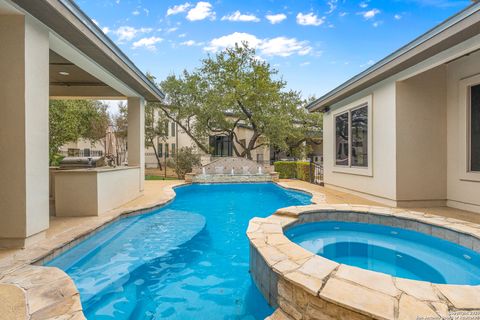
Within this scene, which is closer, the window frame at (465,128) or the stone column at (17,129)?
the stone column at (17,129)

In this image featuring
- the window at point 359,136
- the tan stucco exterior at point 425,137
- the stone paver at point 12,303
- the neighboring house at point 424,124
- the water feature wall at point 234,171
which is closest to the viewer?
the stone paver at point 12,303

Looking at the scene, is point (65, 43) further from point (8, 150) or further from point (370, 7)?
point (370, 7)

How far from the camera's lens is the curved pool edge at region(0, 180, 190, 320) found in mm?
2102

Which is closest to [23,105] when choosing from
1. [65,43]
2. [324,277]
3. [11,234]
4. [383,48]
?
[65,43]

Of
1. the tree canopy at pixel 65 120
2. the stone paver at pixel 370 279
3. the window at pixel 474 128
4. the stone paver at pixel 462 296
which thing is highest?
the tree canopy at pixel 65 120

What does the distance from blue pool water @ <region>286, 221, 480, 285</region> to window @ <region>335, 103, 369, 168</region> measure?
3523mm

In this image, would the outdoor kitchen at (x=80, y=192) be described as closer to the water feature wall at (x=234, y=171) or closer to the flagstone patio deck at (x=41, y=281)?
the flagstone patio deck at (x=41, y=281)

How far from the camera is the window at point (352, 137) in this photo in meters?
7.84

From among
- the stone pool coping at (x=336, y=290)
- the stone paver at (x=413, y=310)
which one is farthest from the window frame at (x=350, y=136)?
the stone paver at (x=413, y=310)

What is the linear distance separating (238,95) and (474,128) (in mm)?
12502

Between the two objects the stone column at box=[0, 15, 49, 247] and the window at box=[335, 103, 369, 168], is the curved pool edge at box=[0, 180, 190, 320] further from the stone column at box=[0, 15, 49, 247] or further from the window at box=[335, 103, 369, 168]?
the window at box=[335, 103, 369, 168]

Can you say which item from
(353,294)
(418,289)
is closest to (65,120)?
(353,294)

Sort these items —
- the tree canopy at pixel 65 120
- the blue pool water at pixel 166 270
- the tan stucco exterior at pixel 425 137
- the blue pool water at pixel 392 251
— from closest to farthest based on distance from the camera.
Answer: the blue pool water at pixel 166 270 → the blue pool water at pixel 392 251 → the tan stucco exterior at pixel 425 137 → the tree canopy at pixel 65 120

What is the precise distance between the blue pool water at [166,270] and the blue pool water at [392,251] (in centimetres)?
151
